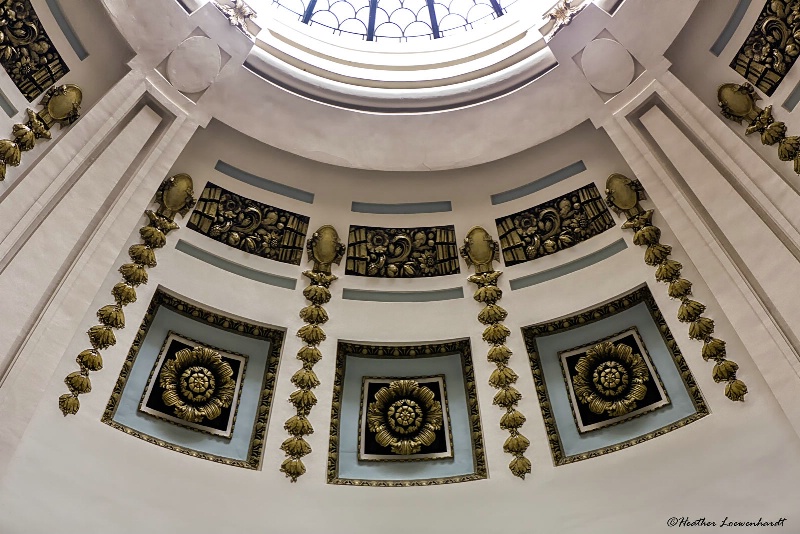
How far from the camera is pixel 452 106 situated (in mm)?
7680

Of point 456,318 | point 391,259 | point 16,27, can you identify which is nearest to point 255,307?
point 391,259

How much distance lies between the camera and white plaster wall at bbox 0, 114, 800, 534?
5.88 metres

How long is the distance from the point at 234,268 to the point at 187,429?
1812mm

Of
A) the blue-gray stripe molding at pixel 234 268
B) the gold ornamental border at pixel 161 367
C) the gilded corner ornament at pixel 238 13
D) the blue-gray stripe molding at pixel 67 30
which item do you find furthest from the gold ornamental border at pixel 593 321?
the blue-gray stripe molding at pixel 67 30

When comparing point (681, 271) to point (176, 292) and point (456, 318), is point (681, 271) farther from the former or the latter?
point (176, 292)

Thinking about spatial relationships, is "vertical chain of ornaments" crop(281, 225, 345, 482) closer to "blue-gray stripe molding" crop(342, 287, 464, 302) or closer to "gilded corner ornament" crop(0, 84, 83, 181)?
"blue-gray stripe molding" crop(342, 287, 464, 302)

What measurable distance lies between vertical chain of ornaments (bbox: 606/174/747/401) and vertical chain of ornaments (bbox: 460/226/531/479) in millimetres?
1504

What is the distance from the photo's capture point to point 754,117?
6.29 meters

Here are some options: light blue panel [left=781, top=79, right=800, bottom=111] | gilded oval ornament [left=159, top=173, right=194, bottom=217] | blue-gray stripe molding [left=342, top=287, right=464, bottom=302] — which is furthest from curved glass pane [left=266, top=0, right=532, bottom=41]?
light blue panel [left=781, top=79, right=800, bottom=111]

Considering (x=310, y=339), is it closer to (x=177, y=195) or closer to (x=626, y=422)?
(x=177, y=195)

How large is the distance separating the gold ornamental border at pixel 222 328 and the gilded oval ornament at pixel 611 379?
3289 millimetres

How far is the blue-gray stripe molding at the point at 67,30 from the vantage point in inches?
244

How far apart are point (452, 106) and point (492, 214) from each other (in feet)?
4.39

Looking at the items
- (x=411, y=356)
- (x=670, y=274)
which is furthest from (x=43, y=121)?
(x=670, y=274)
